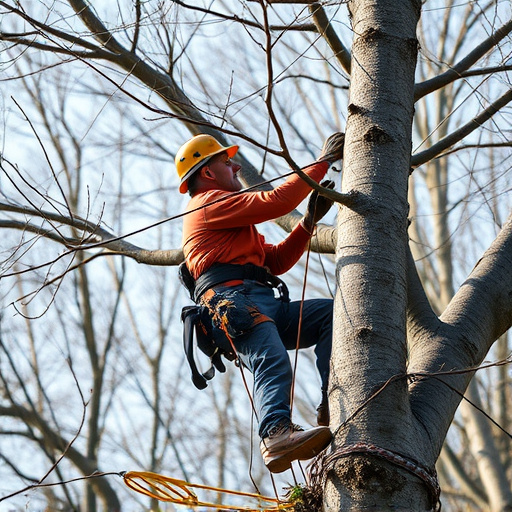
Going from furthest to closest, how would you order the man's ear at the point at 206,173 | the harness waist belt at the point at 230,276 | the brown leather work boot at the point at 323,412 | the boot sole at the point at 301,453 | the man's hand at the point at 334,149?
the man's ear at the point at 206,173, the harness waist belt at the point at 230,276, the man's hand at the point at 334,149, the brown leather work boot at the point at 323,412, the boot sole at the point at 301,453

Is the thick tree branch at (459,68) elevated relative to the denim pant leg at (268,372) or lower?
elevated

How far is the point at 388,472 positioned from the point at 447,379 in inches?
21.5

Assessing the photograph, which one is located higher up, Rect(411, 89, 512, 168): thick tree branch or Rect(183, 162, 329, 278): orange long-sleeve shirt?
Rect(411, 89, 512, 168): thick tree branch

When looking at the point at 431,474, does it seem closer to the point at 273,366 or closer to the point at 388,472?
the point at 388,472

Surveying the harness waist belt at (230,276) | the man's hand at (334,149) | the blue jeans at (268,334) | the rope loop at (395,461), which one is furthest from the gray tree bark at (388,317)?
the harness waist belt at (230,276)

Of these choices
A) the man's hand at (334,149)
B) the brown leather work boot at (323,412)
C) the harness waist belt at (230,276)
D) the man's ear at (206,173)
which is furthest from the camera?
the man's ear at (206,173)

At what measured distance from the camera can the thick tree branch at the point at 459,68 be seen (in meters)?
3.47

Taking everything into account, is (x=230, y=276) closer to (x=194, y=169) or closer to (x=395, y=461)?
(x=194, y=169)

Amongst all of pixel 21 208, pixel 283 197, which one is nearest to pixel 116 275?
pixel 21 208

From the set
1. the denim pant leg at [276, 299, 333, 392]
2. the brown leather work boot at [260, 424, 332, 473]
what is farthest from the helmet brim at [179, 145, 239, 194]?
the brown leather work boot at [260, 424, 332, 473]

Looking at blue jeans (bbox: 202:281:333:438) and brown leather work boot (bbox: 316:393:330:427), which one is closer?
blue jeans (bbox: 202:281:333:438)

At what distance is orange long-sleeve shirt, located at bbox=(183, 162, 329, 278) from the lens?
10.7 feet

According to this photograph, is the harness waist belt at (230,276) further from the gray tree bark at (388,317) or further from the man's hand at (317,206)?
the gray tree bark at (388,317)

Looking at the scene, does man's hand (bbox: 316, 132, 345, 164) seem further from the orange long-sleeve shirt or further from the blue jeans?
the blue jeans
